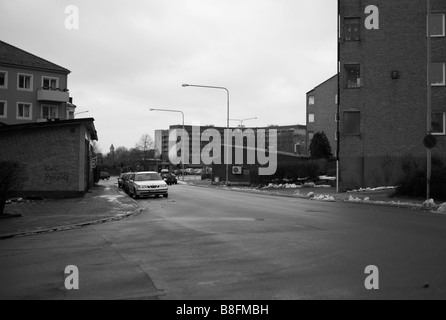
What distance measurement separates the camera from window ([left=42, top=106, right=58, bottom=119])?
5485 cm

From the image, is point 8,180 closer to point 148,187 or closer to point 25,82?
point 148,187

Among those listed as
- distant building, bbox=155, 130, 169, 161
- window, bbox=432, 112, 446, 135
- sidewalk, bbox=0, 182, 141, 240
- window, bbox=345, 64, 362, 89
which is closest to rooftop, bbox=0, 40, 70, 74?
window, bbox=345, 64, 362, 89

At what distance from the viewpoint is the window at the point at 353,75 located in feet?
117

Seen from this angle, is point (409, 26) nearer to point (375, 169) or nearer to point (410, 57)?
point (410, 57)

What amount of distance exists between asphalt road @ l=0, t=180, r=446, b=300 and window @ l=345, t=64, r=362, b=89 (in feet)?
78.3

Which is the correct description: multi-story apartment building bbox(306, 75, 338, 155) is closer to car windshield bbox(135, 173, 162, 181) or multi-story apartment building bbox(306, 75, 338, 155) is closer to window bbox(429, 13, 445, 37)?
window bbox(429, 13, 445, 37)

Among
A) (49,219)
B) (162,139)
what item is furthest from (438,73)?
(162,139)

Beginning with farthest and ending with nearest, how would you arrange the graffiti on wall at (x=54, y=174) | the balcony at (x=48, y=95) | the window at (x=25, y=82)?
the balcony at (x=48, y=95)
the window at (x=25, y=82)
the graffiti on wall at (x=54, y=174)

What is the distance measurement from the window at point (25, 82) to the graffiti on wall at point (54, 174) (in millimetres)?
32464

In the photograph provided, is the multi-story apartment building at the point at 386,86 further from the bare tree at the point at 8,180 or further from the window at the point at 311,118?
the window at the point at 311,118

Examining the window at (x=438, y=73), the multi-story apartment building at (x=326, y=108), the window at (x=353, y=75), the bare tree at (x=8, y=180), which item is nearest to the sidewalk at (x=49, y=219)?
the bare tree at (x=8, y=180)

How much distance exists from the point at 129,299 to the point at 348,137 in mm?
31736

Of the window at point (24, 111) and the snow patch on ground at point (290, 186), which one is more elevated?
the window at point (24, 111)

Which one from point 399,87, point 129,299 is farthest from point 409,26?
point 129,299
